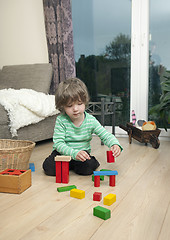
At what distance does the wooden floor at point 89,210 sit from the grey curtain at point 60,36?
4.87ft

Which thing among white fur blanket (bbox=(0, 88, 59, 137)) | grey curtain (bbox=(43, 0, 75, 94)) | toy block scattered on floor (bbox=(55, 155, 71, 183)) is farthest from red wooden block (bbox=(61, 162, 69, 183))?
grey curtain (bbox=(43, 0, 75, 94))

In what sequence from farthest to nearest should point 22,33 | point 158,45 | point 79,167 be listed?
point 22,33 < point 158,45 < point 79,167

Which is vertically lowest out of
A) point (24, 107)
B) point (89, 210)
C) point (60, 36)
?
point (89, 210)

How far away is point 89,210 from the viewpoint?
1093 mm

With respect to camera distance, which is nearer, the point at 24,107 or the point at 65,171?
the point at 65,171

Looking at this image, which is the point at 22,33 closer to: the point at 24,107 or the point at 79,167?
the point at 24,107

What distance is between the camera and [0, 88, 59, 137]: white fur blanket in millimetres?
2062

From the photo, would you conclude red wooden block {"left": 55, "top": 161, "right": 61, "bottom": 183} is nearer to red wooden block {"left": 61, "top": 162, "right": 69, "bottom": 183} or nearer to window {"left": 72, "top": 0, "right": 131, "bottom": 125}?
red wooden block {"left": 61, "top": 162, "right": 69, "bottom": 183}

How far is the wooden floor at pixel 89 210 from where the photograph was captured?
3.01ft

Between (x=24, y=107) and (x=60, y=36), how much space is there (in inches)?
42.8

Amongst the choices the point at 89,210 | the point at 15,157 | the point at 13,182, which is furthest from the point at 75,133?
the point at 89,210

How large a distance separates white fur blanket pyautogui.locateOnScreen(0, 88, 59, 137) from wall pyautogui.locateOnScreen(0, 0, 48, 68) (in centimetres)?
101

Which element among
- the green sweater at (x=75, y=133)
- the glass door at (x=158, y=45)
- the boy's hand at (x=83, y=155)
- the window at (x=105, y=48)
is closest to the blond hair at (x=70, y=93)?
the green sweater at (x=75, y=133)

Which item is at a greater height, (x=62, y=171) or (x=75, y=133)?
(x=75, y=133)
